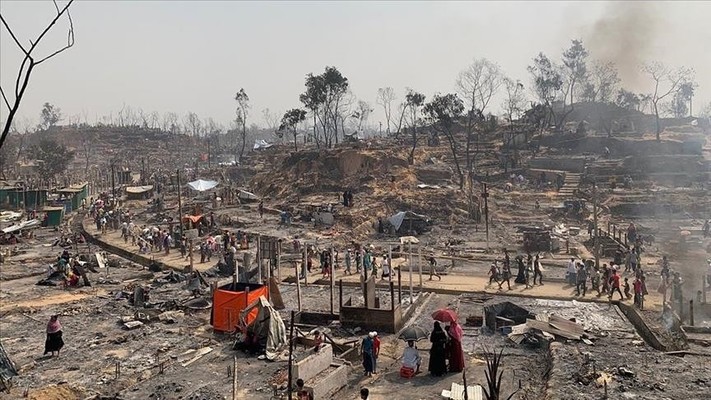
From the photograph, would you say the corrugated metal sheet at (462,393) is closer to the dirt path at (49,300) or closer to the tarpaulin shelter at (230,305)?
the tarpaulin shelter at (230,305)

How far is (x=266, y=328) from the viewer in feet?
42.8

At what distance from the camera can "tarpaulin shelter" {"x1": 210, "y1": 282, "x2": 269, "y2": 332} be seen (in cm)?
1437

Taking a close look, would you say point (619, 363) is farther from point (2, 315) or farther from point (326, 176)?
point (326, 176)

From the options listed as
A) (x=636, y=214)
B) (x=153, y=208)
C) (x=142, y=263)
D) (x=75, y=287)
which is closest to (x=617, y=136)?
(x=636, y=214)

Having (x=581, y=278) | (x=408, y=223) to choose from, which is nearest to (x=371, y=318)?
(x=581, y=278)

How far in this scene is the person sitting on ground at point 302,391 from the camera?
9793 millimetres

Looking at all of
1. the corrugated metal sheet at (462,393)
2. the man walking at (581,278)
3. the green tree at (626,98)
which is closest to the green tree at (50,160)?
the man walking at (581,278)

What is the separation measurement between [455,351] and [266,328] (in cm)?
418

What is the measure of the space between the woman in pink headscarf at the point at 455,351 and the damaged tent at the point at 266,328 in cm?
375

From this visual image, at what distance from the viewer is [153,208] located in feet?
139

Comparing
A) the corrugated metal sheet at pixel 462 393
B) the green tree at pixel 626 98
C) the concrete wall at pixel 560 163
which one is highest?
the green tree at pixel 626 98

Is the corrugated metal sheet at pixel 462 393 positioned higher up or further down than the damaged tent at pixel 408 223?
further down

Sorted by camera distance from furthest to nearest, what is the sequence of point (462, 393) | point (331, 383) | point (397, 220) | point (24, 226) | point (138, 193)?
point (138, 193)
point (24, 226)
point (397, 220)
point (331, 383)
point (462, 393)

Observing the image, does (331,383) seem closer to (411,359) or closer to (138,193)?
(411,359)
